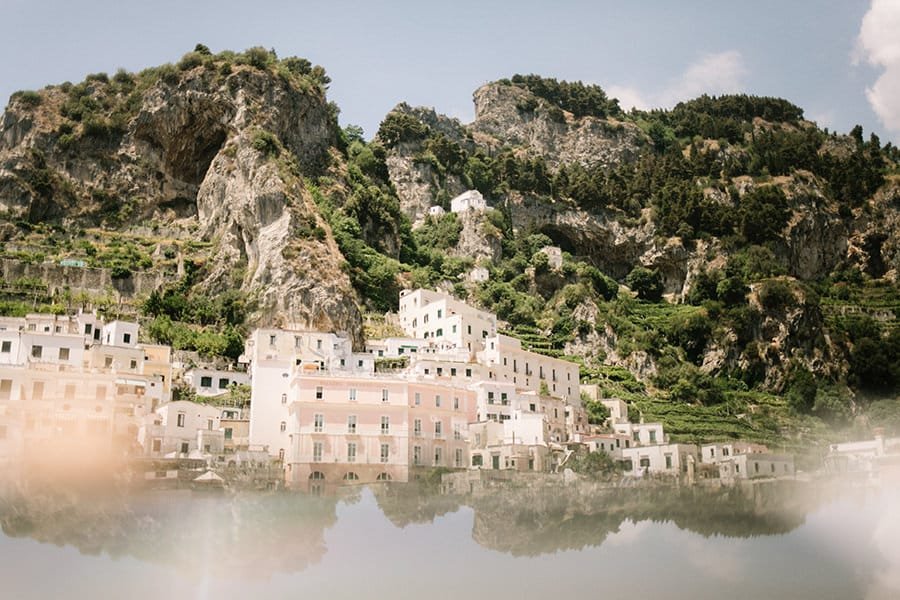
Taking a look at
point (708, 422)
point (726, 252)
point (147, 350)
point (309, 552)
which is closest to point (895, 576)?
point (309, 552)

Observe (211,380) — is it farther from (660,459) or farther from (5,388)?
(660,459)

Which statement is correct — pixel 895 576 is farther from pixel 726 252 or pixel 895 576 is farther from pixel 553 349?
pixel 726 252

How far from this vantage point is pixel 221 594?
29109 mm

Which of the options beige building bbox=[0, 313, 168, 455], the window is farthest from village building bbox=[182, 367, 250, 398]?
the window

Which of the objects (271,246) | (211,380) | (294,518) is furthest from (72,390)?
(271,246)

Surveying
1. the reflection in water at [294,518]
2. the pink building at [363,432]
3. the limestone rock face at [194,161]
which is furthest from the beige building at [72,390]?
the limestone rock face at [194,161]

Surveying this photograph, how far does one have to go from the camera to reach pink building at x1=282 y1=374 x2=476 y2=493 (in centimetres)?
4081

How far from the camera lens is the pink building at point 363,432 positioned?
1607 inches

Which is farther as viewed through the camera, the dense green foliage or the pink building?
the dense green foliage

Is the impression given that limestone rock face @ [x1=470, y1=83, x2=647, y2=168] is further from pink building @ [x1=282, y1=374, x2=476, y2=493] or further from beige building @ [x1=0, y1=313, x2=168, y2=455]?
Result: pink building @ [x1=282, y1=374, x2=476, y2=493]

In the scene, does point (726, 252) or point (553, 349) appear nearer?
point (553, 349)

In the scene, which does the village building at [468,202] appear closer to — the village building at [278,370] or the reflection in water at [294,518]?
the village building at [278,370]

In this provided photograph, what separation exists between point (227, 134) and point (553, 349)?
31.9m

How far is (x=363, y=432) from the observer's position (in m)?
41.7
